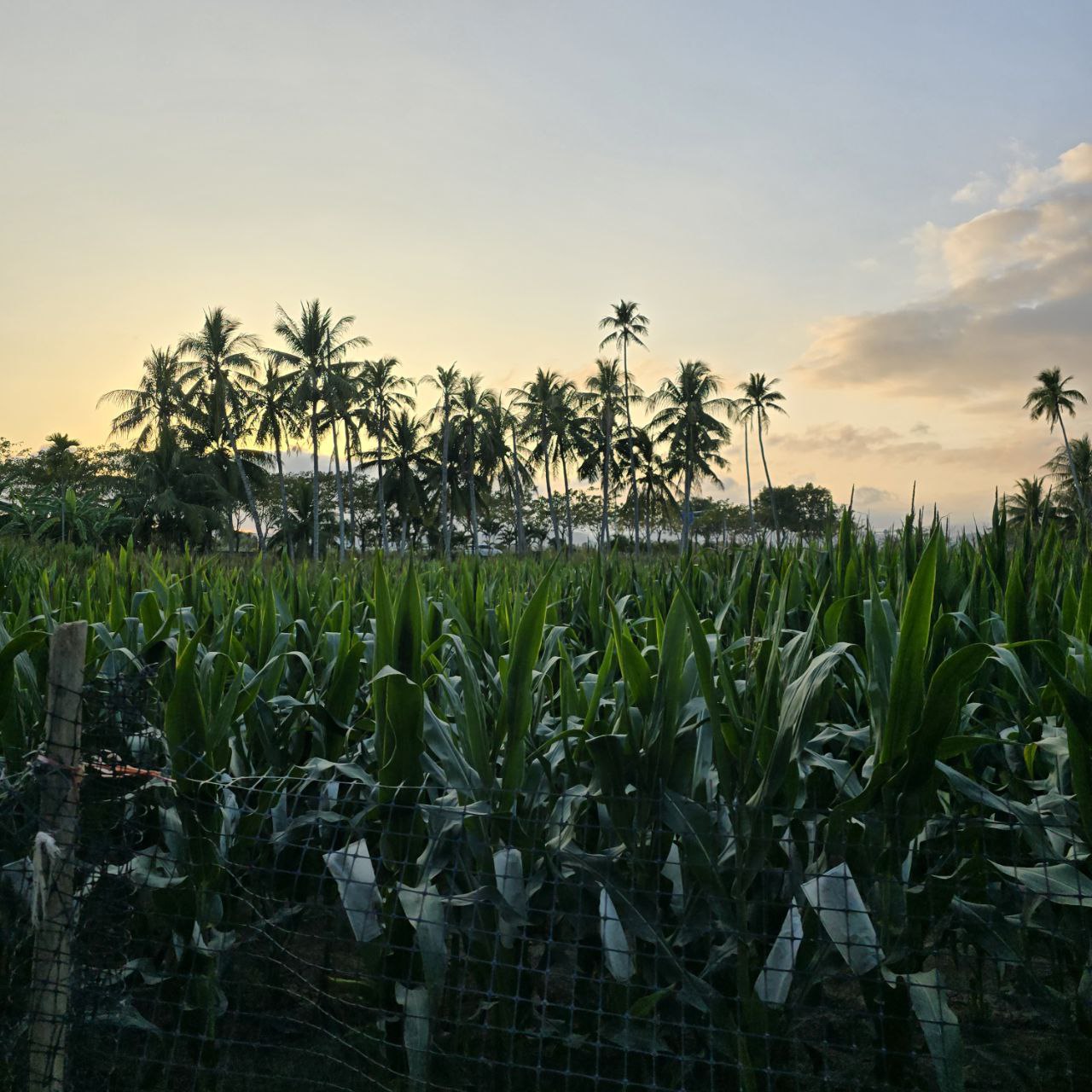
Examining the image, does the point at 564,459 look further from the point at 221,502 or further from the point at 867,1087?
the point at 867,1087

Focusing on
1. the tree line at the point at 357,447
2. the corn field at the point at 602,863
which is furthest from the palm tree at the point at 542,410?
the corn field at the point at 602,863

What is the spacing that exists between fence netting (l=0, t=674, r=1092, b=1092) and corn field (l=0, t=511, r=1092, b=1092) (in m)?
0.01

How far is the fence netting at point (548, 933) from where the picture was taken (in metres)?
2.07

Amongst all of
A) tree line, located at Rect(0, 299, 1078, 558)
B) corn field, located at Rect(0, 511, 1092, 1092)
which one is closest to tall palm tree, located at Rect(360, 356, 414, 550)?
tree line, located at Rect(0, 299, 1078, 558)

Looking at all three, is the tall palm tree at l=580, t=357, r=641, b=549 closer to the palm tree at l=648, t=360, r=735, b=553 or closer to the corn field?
the palm tree at l=648, t=360, r=735, b=553

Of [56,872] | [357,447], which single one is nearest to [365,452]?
[357,447]

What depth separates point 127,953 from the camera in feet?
9.04

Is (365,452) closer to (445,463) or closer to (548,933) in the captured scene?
(445,463)

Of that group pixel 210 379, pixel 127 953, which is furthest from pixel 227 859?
pixel 210 379

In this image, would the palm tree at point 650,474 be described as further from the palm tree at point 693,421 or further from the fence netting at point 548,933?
the fence netting at point 548,933

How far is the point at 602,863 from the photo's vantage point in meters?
2.16

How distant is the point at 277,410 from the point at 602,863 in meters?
50.4

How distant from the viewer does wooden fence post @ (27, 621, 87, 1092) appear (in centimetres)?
232

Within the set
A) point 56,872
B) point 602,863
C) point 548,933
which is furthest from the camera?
point 548,933
